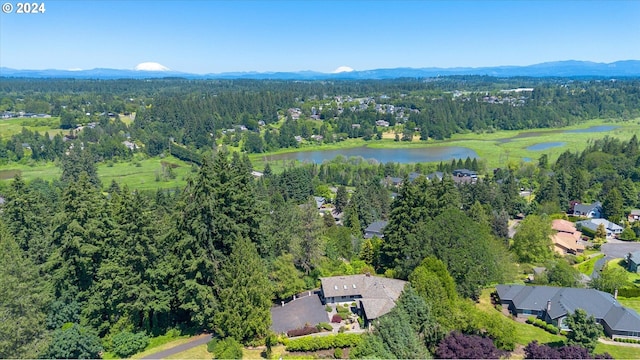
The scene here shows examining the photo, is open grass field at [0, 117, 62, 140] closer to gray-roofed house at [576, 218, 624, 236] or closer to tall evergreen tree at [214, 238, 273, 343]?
tall evergreen tree at [214, 238, 273, 343]

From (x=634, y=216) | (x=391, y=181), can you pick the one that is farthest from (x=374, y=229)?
(x=634, y=216)

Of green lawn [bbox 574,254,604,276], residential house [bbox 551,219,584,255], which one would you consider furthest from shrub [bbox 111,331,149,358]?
residential house [bbox 551,219,584,255]

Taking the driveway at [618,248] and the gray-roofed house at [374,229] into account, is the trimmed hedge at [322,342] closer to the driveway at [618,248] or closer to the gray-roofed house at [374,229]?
the gray-roofed house at [374,229]

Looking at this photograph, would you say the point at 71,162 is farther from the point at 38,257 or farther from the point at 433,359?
the point at 433,359

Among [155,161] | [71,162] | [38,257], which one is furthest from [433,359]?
[155,161]

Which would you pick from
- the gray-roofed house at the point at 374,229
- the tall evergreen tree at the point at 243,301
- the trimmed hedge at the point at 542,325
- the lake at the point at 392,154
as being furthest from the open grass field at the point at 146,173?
the trimmed hedge at the point at 542,325

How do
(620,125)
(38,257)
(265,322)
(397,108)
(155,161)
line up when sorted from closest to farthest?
(265,322)
(38,257)
(155,161)
(620,125)
(397,108)
